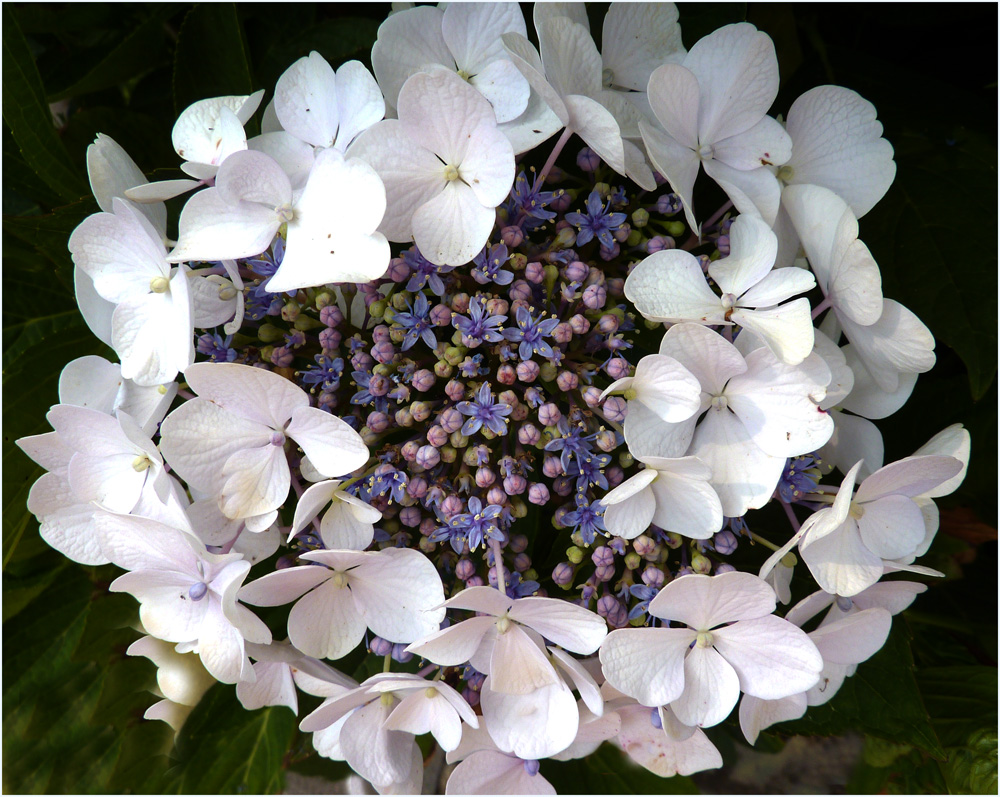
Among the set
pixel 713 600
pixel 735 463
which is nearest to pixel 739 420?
pixel 735 463

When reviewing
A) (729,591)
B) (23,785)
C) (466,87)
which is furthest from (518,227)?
(23,785)

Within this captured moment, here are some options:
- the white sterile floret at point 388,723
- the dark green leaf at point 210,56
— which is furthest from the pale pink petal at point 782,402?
the dark green leaf at point 210,56

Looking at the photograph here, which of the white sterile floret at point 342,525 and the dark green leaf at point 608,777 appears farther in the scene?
the dark green leaf at point 608,777

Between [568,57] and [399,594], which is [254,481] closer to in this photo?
[399,594]

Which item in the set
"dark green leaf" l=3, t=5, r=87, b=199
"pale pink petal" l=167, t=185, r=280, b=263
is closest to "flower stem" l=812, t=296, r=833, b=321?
"pale pink petal" l=167, t=185, r=280, b=263

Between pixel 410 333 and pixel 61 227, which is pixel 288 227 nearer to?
pixel 410 333

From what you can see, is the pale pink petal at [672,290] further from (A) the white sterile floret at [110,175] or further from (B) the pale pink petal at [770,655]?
(A) the white sterile floret at [110,175]

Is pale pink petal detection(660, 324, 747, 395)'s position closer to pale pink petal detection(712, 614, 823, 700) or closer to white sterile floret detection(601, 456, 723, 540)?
white sterile floret detection(601, 456, 723, 540)
